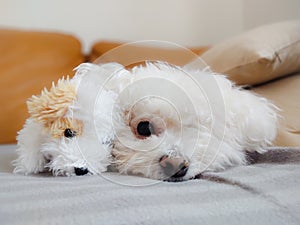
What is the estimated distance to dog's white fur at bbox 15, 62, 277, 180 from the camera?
744 millimetres

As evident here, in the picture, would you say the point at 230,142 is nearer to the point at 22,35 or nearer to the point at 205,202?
the point at 205,202

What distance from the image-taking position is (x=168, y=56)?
1033 millimetres

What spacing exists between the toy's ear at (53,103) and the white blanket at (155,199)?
120mm

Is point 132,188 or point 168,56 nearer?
point 132,188

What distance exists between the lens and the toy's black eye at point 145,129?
76 cm

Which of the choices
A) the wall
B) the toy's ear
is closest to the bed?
the toy's ear

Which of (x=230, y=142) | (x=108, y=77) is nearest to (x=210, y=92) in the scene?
(x=230, y=142)

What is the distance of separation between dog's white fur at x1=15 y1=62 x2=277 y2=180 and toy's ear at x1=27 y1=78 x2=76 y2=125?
2cm

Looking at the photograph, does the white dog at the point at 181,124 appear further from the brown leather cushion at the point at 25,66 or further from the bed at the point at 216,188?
the brown leather cushion at the point at 25,66

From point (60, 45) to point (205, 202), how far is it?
3.65ft

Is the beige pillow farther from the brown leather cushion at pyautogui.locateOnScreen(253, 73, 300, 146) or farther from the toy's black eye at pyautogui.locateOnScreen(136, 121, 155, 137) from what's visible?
the toy's black eye at pyautogui.locateOnScreen(136, 121, 155, 137)

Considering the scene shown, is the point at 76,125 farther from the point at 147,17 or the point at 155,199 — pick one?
the point at 147,17

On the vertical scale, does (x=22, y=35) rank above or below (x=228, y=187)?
above

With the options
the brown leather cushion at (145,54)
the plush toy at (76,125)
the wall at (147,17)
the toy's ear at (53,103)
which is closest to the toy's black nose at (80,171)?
the plush toy at (76,125)
